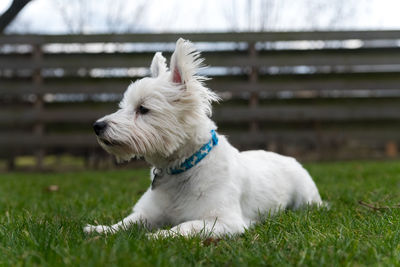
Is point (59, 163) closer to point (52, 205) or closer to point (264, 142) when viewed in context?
point (264, 142)

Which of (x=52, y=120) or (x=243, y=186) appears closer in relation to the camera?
(x=243, y=186)

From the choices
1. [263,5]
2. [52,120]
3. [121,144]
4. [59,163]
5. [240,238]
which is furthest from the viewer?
[263,5]

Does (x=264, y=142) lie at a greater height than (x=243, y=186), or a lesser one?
lesser

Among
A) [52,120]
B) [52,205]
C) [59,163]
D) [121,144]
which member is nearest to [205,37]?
[52,120]

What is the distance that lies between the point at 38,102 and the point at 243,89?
13.6ft

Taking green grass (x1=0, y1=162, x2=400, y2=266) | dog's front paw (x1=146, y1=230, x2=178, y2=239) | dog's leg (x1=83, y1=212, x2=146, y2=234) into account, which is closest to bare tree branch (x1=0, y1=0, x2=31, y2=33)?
green grass (x1=0, y1=162, x2=400, y2=266)

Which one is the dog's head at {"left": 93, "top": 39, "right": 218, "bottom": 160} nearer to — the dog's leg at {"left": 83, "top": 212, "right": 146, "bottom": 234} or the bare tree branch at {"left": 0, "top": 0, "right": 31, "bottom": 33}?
the dog's leg at {"left": 83, "top": 212, "right": 146, "bottom": 234}

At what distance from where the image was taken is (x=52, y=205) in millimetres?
4043

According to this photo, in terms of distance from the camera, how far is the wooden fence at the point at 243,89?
8555 millimetres

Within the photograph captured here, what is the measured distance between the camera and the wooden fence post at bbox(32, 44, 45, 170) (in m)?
8.50

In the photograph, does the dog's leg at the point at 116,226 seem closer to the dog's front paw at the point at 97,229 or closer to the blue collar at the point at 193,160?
the dog's front paw at the point at 97,229

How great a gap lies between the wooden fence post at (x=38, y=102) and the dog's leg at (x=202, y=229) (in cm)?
654

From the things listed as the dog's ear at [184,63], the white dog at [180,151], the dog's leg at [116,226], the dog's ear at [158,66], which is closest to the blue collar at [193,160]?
the white dog at [180,151]

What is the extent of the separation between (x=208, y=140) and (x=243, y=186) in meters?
0.47
